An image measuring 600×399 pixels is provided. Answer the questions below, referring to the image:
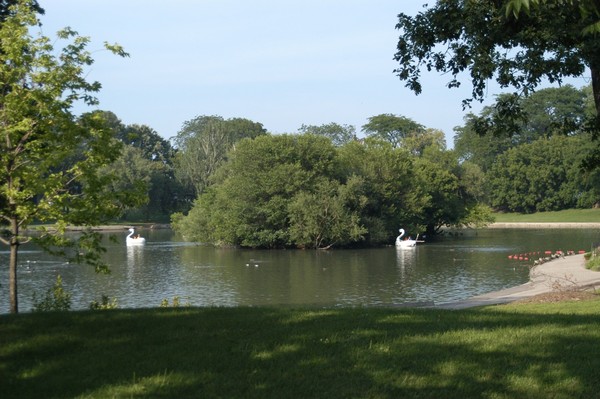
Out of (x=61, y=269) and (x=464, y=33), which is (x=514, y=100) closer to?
(x=464, y=33)

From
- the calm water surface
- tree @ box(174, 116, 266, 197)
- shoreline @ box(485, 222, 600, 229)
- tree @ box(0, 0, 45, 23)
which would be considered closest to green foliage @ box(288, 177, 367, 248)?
the calm water surface

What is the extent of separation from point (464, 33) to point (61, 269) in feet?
109

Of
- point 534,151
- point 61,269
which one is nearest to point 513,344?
point 61,269

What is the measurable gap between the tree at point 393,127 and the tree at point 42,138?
392 feet

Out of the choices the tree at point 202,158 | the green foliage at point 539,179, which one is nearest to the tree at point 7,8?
the tree at point 202,158

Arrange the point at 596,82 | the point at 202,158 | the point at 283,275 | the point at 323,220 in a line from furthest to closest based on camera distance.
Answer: the point at 202,158 < the point at 323,220 < the point at 283,275 < the point at 596,82

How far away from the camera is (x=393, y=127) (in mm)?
134625

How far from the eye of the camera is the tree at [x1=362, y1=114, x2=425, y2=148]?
134125 millimetres

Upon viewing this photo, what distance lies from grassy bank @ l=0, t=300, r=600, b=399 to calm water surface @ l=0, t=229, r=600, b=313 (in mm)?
16497

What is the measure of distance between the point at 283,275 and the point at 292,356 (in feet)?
103

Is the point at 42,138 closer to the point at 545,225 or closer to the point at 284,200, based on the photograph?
the point at 284,200

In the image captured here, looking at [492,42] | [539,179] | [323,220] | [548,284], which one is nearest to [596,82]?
[492,42]

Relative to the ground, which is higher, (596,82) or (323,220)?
(596,82)

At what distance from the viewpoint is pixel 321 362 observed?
718 cm
